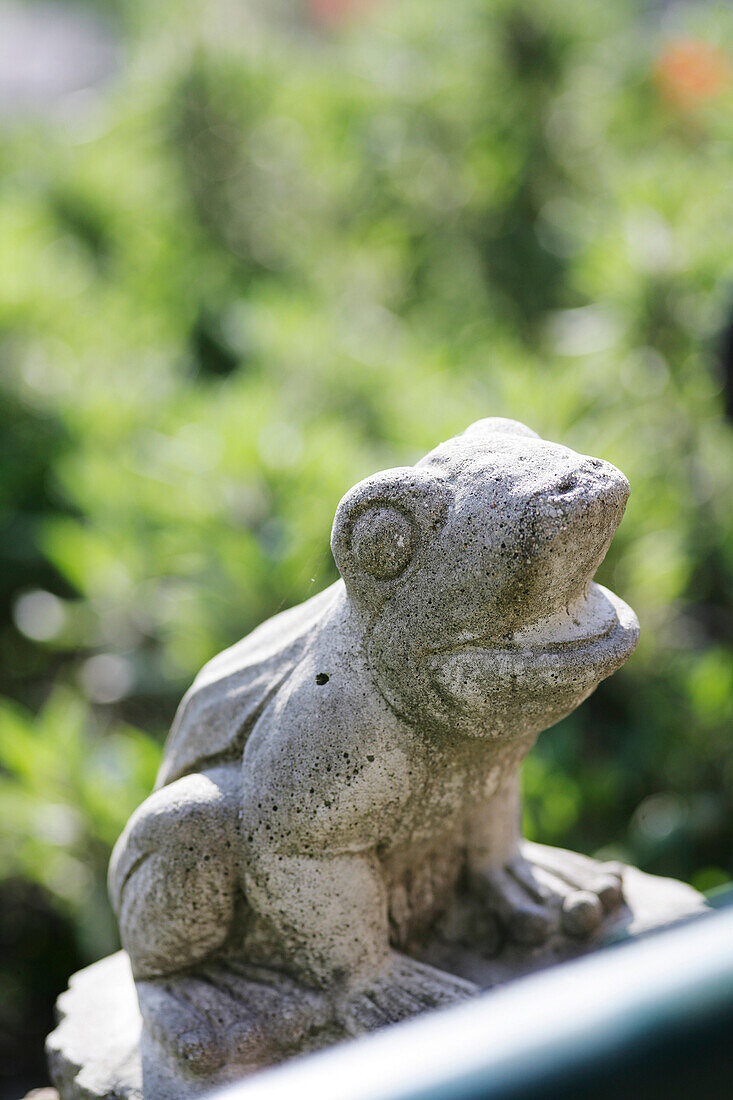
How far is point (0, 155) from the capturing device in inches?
222

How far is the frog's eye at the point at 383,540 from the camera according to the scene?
108cm

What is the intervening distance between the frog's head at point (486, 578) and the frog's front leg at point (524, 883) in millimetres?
247

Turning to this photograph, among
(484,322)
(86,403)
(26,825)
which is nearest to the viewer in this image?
(26,825)

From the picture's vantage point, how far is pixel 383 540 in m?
1.08

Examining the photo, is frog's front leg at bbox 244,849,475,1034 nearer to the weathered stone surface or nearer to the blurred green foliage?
the weathered stone surface

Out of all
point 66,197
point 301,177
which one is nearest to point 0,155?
point 66,197

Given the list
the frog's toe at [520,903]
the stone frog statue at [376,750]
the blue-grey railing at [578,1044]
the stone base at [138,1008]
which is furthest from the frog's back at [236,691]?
the blue-grey railing at [578,1044]

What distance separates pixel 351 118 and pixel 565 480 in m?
4.25

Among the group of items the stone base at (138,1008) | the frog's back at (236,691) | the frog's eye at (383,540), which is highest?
the frog's eye at (383,540)

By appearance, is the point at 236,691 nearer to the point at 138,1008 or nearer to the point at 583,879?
the point at 138,1008

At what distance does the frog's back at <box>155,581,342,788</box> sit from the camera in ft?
4.12

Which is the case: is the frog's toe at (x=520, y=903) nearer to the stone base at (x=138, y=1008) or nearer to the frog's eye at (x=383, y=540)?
the stone base at (x=138, y=1008)

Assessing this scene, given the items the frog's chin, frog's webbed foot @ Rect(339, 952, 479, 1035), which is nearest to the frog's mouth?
the frog's chin

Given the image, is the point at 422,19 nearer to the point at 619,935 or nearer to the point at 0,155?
the point at 0,155
